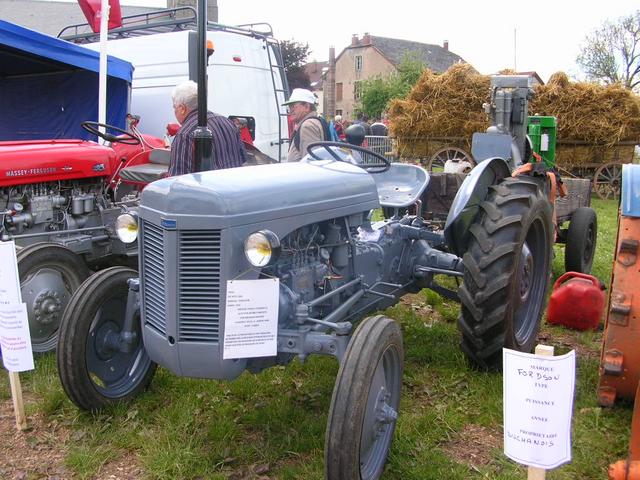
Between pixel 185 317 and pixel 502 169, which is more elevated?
pixel 502 169

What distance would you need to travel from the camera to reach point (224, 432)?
9.87 ft

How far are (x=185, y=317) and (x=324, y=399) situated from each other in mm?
1178

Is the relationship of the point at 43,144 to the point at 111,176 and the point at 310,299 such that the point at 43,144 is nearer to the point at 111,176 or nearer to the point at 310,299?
the point at 111,176

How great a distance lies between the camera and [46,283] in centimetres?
390

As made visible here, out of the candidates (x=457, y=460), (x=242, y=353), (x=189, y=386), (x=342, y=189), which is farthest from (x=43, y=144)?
(x=457, y=460)

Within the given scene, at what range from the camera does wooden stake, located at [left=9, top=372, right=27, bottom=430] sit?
3.08 metres

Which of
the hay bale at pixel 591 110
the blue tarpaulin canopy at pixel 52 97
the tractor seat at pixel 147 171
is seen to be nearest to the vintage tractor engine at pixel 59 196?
the tractor seat at pixel 147 171

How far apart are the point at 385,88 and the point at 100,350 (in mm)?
35384

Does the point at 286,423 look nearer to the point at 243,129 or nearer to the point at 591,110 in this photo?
the point at 243,129

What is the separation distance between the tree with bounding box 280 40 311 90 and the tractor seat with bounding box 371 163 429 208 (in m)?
29.6

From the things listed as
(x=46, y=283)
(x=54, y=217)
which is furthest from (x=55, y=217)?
(x=46, y=283)

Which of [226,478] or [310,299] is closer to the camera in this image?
[226,478]

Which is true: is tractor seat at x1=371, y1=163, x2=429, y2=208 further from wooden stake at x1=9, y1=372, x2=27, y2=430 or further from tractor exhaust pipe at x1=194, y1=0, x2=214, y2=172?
wooden stake at x1=9, y1=372, x2=27, y2=430

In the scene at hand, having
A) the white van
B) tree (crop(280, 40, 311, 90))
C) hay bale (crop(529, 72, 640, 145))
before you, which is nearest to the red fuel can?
the white van
